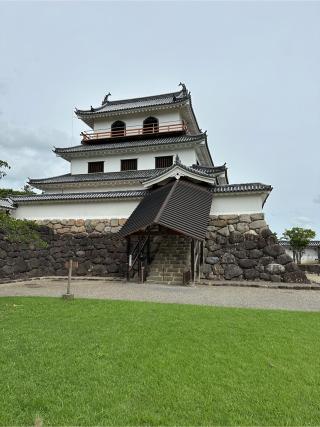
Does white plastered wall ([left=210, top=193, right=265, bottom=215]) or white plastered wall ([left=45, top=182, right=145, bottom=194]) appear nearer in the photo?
white plastered wall ([left=210, top=193, right=265, bottom=215])

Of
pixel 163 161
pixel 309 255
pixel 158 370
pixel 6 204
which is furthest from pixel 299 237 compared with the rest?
pixel 158 370

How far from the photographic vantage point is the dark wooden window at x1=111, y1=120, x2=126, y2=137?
20.7 m

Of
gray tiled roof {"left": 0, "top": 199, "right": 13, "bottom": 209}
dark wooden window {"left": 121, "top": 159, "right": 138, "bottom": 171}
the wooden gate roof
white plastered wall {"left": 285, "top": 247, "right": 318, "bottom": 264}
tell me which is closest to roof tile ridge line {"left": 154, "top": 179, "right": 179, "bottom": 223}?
the wooden gate roof

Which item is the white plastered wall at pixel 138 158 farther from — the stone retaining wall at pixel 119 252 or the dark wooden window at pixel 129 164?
the stone retaining wall at pixel 119 252

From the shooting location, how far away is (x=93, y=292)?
8.92 m

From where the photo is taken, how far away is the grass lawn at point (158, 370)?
2.45 metres

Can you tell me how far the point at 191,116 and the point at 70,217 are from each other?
10.9 meters

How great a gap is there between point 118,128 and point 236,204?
11569 millimetres

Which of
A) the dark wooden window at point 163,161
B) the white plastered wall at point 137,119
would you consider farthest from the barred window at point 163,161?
the white plastered wall at point 137,119

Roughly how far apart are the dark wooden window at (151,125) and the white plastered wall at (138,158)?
2045mm

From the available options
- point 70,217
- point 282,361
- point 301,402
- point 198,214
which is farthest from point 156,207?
point 301,402

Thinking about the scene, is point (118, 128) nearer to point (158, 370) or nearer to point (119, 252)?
point (119, 252)

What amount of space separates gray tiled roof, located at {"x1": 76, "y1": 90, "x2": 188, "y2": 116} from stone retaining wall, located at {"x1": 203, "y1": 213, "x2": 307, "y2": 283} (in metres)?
10.9

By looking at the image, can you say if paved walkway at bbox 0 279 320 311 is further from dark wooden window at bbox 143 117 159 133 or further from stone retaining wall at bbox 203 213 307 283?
dark wooden window at bbox 143 117 159 133
